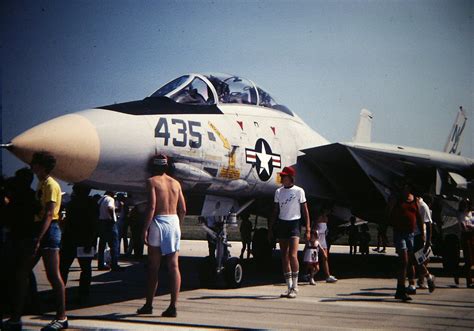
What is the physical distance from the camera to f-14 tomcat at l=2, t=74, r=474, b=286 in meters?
6.47

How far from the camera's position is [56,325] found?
548 cm

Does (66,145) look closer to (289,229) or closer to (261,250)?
(289,229)

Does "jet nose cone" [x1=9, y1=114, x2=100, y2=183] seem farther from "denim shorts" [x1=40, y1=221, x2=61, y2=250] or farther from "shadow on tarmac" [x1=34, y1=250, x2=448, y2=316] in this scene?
"shadow on tarmac" [x1=34, y1=250, x2=448, y2=316]

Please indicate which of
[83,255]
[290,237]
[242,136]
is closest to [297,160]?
[242,136]

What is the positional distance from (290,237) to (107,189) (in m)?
2.66

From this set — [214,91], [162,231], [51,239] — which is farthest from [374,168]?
[51,239]

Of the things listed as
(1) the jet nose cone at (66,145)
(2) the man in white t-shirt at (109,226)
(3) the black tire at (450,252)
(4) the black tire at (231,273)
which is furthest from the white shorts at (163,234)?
(3) the black tire at (450,252)

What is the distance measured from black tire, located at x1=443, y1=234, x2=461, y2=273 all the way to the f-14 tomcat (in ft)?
4.57

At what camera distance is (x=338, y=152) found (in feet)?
35.6

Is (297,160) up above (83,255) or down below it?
above

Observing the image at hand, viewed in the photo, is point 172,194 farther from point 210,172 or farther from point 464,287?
point 464,287

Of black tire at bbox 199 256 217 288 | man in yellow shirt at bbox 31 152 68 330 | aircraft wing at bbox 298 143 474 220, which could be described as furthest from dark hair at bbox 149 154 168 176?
aircraft wing at bbox 298 143 474 220

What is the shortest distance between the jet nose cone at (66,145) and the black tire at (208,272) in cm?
315

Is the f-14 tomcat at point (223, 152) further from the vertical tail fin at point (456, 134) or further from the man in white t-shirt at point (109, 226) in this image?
the vertical tail fin at point (456, 134)
